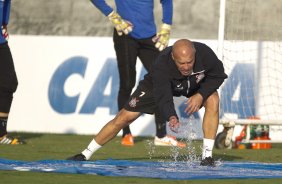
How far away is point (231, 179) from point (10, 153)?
3.50 metres

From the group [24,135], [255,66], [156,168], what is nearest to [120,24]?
[255,66]

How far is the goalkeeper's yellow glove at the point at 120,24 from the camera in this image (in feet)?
41.4

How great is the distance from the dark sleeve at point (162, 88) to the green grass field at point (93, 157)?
1.22 m

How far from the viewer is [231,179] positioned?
8.56 m

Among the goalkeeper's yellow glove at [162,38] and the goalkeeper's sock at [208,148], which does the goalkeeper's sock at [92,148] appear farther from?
the goalkeeper's yellow glove at [162,38]

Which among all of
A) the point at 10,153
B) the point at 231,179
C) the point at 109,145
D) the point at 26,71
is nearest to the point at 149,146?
the point at 109,145

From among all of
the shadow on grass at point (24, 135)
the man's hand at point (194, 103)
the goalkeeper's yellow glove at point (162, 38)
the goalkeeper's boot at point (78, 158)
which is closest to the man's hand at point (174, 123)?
the man's hand at point (194, 103)

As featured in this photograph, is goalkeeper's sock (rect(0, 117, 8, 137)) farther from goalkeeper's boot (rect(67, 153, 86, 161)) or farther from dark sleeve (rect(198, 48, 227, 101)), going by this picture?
dark sleeve (rect(198, 48, 227, 101))

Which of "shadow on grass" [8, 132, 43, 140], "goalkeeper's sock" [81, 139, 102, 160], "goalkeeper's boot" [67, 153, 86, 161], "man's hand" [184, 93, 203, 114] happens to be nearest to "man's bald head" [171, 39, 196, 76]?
"man's hand" [184, 93, 203, 114]

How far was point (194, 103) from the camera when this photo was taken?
967 cm

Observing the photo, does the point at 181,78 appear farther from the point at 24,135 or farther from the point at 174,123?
the point at 24,135

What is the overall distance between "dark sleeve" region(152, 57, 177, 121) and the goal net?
442cm

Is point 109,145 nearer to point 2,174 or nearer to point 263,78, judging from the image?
point 263,78

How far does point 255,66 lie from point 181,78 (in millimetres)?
5068
